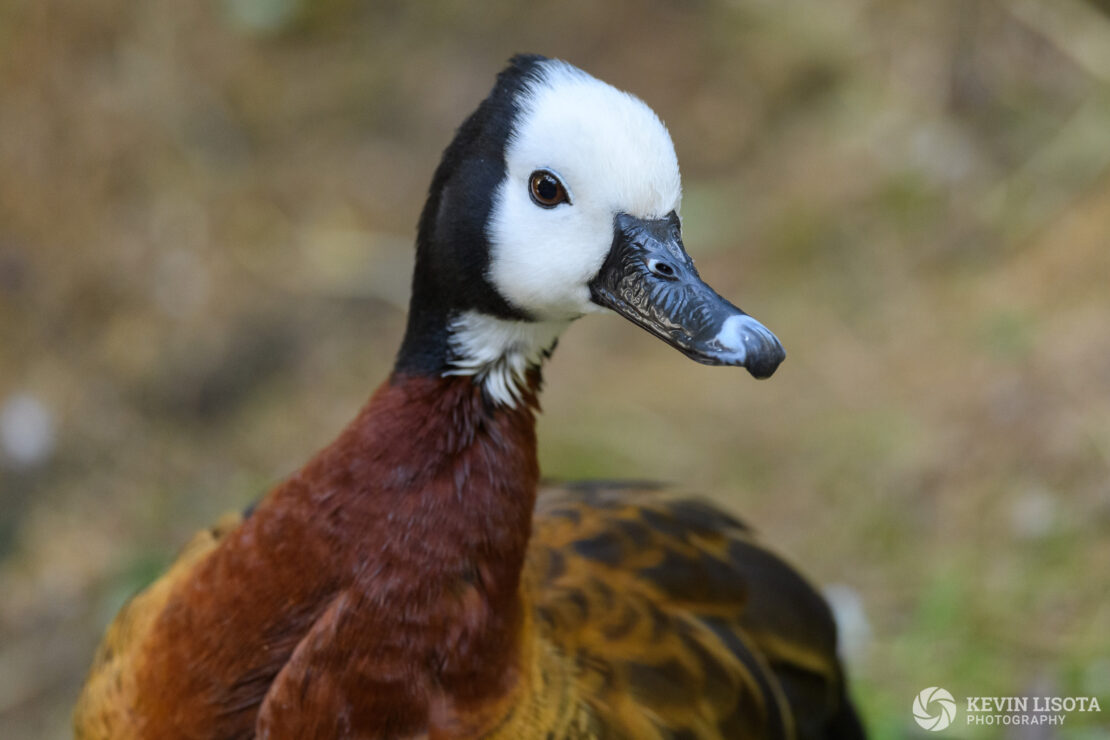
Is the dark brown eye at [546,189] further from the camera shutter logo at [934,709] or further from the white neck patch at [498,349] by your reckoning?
the camera shutter logo at [934,709]

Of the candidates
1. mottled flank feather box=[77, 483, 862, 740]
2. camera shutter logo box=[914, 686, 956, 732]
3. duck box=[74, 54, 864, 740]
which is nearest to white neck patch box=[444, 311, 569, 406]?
duck box=[74, 54, 864, 740]

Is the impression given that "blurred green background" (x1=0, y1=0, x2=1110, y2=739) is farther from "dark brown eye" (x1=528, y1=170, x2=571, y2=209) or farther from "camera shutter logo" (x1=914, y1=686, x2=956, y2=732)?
"dark brown eye" (x1=528, y1=170, x2=571, y2=209)

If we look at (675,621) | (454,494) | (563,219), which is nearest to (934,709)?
(675,621)

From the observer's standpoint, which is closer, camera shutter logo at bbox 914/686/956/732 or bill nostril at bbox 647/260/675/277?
bill nostril at bbox 647/260/675/277

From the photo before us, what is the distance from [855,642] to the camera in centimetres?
238

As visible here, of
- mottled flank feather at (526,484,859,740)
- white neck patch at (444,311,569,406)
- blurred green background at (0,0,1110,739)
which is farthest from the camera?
blurred green background at (0,0,1110,739)

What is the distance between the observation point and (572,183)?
120 cm

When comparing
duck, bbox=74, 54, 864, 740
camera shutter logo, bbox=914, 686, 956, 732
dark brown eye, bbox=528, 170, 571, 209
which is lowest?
duck, bbox=74, 54, 864, 740

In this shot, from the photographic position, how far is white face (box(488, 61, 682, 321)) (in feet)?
3.90

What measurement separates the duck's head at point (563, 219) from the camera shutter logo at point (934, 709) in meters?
1.29

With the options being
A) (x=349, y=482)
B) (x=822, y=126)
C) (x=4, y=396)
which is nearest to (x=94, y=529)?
(x=4, y=396)

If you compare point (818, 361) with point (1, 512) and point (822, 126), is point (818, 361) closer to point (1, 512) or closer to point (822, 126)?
point (822, 126)

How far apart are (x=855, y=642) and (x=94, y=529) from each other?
171 centimetres

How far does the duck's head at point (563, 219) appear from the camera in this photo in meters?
1.18
